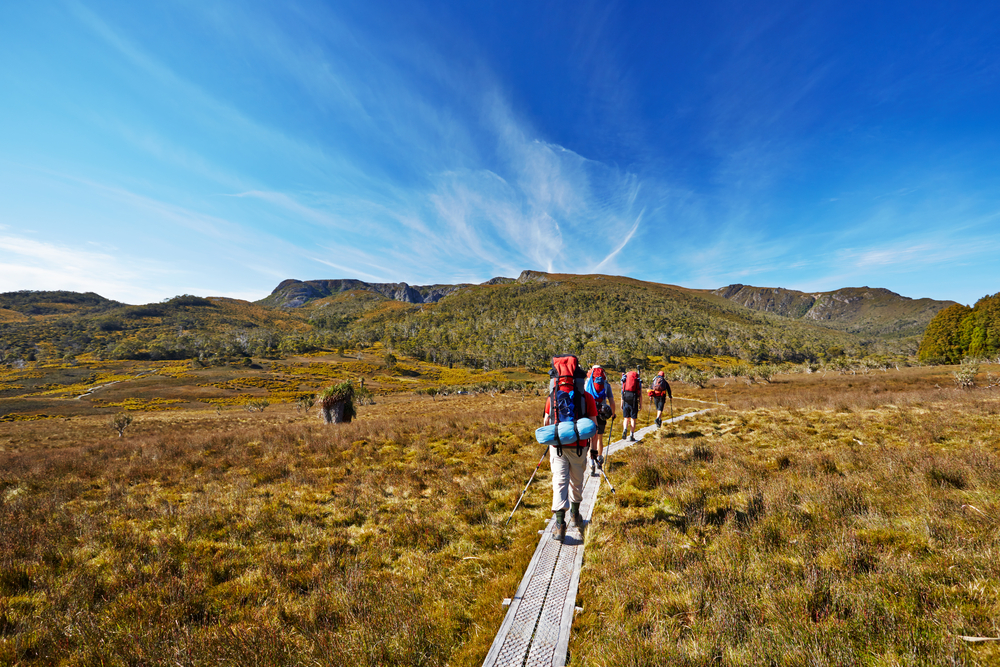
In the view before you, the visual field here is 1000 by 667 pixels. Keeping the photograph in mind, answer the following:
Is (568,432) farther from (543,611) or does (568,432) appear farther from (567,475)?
(543,611)

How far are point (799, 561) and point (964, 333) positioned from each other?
106m

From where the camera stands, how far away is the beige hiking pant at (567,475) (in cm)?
526

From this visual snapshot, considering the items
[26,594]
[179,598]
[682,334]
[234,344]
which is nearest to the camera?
[179,598]

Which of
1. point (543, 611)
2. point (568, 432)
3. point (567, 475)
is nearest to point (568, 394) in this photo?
point (568, 432)

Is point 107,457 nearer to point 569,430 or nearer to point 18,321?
point 569,430

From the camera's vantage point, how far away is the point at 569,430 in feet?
16.6

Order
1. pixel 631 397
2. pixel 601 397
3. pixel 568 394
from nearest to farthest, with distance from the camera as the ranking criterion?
pixel 568 394 → pixel 601 397 → pixel 631 397

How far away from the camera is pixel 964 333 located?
216 feet

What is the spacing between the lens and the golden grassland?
3.08 metres

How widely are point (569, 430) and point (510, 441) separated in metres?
7.29

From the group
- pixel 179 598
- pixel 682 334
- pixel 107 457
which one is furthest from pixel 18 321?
pixel 682 334

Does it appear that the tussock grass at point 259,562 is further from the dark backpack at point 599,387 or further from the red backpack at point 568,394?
the dark backpack at point 599,387

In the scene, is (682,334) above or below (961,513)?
above

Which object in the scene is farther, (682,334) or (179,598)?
(682,334)
